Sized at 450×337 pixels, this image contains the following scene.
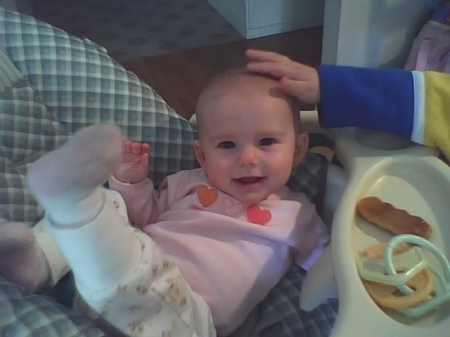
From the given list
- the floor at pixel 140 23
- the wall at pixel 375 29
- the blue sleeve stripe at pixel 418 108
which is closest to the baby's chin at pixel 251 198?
the blue sleeve stripe at pixel 418 108

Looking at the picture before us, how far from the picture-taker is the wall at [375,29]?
1.22m

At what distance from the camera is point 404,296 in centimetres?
64

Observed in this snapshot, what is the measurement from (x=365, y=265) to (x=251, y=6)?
5.80 ft

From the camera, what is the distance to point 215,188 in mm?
910

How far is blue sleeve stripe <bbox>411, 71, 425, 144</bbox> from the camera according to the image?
78 centimetres

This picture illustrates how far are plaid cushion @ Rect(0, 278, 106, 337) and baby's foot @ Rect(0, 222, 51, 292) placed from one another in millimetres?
33

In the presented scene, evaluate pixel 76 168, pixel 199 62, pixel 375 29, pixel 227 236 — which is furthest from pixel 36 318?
pixel 199 62

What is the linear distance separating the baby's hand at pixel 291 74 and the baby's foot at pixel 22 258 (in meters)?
0.38

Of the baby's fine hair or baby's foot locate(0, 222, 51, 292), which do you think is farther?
the baby's fine hair

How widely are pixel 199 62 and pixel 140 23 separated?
0.45 m

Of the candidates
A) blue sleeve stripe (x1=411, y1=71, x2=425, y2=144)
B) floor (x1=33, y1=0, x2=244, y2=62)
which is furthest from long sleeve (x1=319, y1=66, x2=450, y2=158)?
floor (x1=33, y1=0, x2=244, y2=62)

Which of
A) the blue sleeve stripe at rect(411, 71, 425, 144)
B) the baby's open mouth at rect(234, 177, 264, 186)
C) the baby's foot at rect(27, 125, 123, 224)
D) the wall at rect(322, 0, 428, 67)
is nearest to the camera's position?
the baby's foot at rect(27, 125, 123, 224)

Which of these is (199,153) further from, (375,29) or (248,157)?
(375,29)

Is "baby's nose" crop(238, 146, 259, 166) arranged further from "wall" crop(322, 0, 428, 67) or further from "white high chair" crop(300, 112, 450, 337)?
"wall" crop(322, 0, 428, 67)
